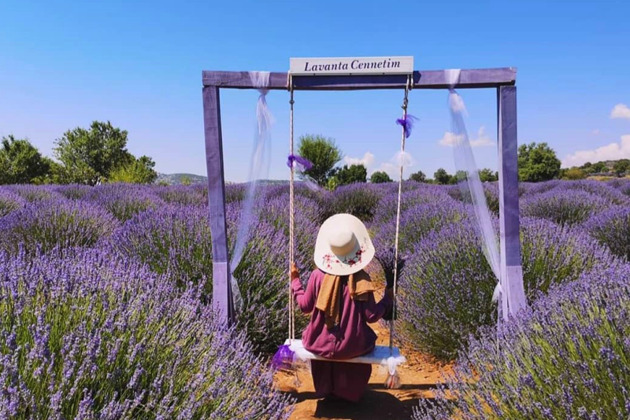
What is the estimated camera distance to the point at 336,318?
98.7 inches

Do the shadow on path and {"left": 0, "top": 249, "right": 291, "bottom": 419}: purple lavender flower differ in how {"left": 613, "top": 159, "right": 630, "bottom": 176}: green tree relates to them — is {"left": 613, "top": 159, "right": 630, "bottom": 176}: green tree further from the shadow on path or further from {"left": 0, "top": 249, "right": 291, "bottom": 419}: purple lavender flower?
{"left": 0, "top": 249, "right": 291, "bottom": 419}: purple lavender flower

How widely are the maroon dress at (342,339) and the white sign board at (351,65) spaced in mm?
1229

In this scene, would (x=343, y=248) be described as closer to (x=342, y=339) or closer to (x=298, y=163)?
(x=342, y=339)

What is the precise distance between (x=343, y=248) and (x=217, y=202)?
93 cm

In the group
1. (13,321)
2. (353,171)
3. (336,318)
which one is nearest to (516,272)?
(336,318)

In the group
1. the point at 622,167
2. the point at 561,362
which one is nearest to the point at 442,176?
the point at 622,167

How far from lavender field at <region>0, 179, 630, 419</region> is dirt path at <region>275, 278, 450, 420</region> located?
6.8 inches

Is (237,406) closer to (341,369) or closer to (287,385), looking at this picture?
(341,369)

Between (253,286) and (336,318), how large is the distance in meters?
1.13

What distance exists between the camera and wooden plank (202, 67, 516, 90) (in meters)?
2.73

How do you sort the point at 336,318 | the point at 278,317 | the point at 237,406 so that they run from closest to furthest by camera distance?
the point at 237,406, the point at 336,318, the point at 278,317

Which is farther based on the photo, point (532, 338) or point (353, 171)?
point (353, 171)

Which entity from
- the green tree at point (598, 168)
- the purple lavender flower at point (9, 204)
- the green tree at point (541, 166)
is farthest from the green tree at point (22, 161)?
the green tree at point (598, 168)

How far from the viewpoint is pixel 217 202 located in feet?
9.53
